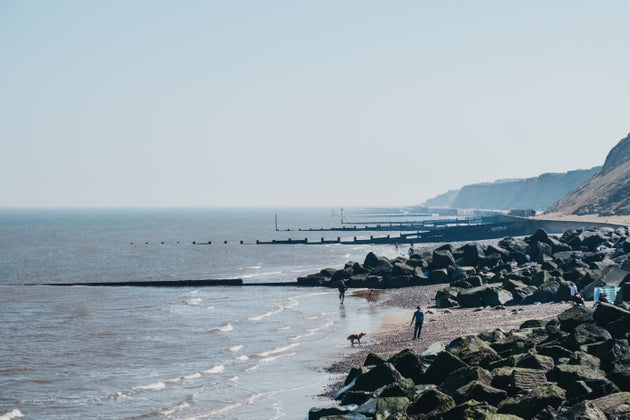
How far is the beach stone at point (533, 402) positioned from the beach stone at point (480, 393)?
0.84 m

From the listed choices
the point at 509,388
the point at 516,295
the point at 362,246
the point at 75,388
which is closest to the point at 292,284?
the point at 516,295

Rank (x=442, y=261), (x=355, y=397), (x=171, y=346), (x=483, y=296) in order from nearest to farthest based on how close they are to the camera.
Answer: (x=355, y=397), (x=171, y=346), (x=483, y=296), (x=442, y=261)

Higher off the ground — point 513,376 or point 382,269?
point 513,376

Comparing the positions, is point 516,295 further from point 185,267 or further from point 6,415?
point 185,267

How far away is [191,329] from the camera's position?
129ft

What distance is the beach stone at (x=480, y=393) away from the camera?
1733 centimetres

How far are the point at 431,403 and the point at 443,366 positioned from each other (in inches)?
130

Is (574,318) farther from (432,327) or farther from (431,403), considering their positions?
(432,327)

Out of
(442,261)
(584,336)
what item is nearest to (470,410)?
(584,336)

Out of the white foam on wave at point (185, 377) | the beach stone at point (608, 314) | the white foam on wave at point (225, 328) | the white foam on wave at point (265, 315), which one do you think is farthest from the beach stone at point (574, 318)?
the white foam on wave at point (265, 315)

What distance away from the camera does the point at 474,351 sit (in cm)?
2139

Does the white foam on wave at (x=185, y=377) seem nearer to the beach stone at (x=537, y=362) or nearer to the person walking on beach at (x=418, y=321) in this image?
→ the person walking on beach at (x=418, y=321)

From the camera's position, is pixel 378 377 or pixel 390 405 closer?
pixel 390 405

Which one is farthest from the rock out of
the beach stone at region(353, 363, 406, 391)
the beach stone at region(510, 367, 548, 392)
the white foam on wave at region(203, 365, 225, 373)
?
the beach stone at region(510, 367, 548, 392)
